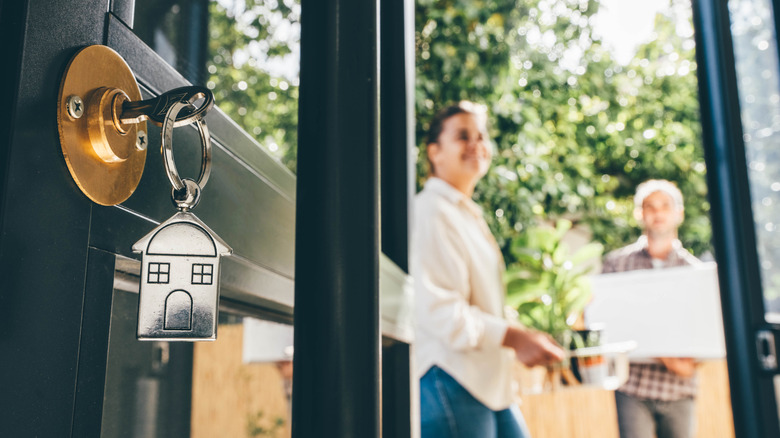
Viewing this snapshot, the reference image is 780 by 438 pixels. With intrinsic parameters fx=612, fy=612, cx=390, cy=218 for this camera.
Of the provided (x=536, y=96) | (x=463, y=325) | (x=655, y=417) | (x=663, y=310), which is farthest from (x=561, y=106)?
(x=463, y=325)

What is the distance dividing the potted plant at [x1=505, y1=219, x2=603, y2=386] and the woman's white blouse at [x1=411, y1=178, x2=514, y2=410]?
14.1 inches

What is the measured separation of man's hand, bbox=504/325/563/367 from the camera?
161cm

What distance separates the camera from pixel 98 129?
0.98ft

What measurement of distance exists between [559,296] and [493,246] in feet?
1.57

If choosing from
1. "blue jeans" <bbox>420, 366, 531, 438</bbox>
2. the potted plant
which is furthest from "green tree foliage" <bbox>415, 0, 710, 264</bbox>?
"blue jeans" <bbox>420, 366, 531, 438</bbox>

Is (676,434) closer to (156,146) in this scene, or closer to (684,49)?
(156,146)

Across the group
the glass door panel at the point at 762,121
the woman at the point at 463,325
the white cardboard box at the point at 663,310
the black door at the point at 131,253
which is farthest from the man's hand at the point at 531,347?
the black door at the point at 131,253

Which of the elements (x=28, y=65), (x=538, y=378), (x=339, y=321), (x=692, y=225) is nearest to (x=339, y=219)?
(x=339, y=321)

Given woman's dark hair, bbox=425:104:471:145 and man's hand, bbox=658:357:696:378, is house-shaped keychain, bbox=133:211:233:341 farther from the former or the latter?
man's hand, bbox=658:357:696:378

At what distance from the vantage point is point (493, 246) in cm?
179

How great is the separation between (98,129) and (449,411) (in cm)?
134

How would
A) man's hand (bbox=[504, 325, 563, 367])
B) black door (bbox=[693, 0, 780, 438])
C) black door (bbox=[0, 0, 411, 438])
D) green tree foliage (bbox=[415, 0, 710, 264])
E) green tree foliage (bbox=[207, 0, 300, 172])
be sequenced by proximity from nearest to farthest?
black door (bbox=[0, 0, 411, 438]) < green tree foliage (bbox=[207, 0, 300, 172]) < man's hand (bbox=[504, 325, 563, 367]) < black door (bbox=[693, 0, 780, 438]) < green tree foliage (bbox=[415, 0, 710, 264])

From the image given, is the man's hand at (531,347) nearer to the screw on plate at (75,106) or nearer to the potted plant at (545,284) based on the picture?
the potted plant at (545,284)

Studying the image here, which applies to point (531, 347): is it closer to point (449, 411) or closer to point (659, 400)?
point (449, 411)
